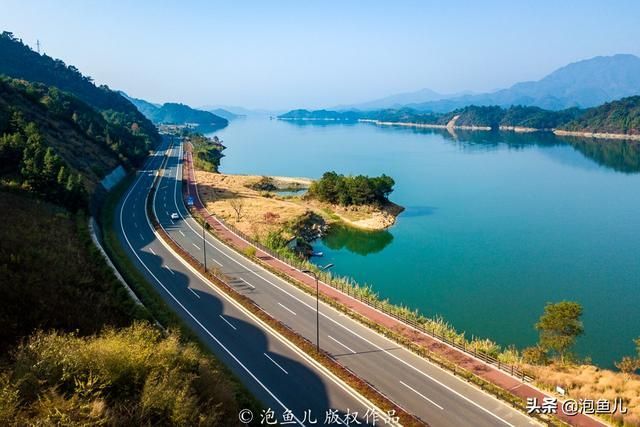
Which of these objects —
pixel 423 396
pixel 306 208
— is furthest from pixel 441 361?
pixel 306 208

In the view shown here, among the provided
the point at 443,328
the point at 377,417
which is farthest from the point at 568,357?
the point at 377,417

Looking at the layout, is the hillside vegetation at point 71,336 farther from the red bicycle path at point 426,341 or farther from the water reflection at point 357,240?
the water reflection at point 357,240

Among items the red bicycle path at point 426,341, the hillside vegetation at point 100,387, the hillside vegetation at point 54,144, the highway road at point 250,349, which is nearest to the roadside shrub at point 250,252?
the red bicycle path at point 426,341

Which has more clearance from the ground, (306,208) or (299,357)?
(306,208)

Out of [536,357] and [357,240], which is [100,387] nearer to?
[536,357]

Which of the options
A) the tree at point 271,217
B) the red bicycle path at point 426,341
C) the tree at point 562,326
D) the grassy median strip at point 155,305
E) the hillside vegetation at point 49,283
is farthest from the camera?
the tree at point 271,217

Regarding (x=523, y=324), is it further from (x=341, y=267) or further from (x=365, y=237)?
(x=365, y=237)

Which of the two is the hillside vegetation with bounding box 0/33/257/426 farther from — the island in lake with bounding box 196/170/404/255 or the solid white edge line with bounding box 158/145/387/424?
the island in lake with bounding box 196/170/404/255
